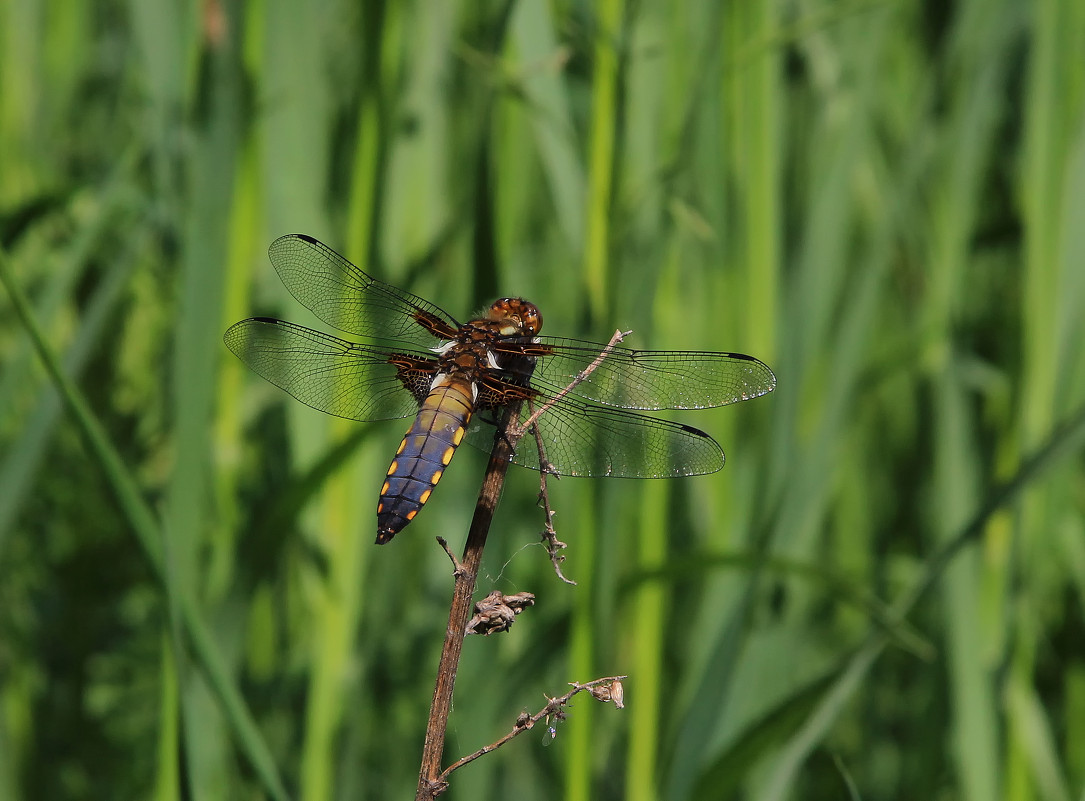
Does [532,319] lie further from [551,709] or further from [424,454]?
[551,709]

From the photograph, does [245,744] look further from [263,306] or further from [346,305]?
[263,306]

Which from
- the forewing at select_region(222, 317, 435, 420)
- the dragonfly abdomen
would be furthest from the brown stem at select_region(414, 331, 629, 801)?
the forewing at select_region(222, 317, 435, 420)

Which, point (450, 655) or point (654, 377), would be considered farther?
point (654, 377)

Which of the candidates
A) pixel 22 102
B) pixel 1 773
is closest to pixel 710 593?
pixel 1 773

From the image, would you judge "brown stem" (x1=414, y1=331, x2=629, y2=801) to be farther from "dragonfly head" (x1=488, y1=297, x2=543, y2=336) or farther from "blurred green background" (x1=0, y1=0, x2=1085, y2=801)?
"dragonfly head" (x1=488, y1=297, x2=543, y2=336)

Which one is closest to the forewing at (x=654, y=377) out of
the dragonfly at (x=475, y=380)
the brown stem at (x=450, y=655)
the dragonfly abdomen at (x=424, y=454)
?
the dragonfly at (x=475, y=380)

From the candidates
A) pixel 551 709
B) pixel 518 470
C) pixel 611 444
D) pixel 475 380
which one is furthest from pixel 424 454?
pixel 518 470

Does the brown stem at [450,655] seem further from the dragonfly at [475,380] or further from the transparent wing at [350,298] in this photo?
the transparent wing at [350,298]
